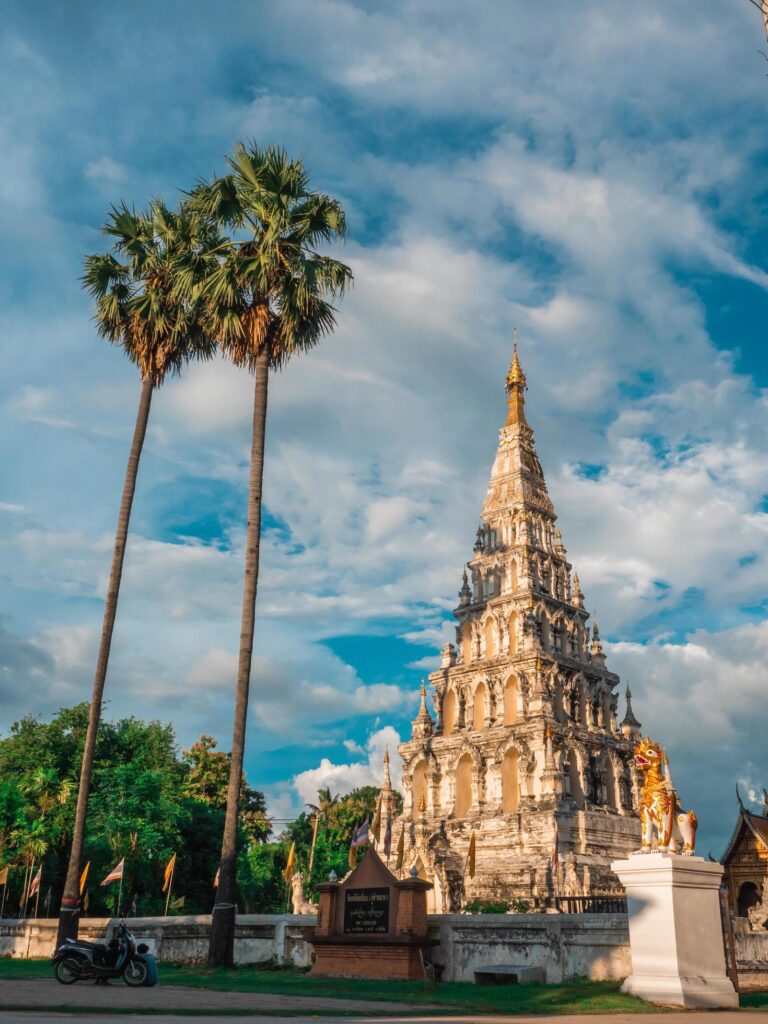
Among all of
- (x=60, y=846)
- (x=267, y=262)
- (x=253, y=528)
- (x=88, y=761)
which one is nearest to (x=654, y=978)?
(x=253, y=528)

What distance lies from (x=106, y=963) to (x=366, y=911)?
5793 mm

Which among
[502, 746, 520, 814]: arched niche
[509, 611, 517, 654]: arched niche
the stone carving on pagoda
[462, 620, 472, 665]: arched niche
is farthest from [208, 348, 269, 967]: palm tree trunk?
[462, 620, 472, 665]: arched niche

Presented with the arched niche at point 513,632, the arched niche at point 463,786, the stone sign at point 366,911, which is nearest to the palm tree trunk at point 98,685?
the stone sign at point 366,911

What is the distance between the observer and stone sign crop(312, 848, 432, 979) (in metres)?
19.8

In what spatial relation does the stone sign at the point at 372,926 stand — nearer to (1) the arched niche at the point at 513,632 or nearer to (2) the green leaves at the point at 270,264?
(2) the green leaves at the point at 270,264

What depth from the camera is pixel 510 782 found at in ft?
180

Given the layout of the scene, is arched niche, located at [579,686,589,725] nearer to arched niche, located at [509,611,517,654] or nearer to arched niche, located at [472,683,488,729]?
arched niche, located at [509,611,517,654]

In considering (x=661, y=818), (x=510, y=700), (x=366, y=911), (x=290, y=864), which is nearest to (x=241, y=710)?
(x=366, y=911)

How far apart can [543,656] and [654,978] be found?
137ft

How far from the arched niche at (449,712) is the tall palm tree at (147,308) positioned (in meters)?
35.5

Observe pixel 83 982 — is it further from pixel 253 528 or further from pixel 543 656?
pixel 543 656

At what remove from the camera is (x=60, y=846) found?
47188 millimetres

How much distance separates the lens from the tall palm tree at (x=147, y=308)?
88.6ft

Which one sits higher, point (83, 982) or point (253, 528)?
point (253, 528)
